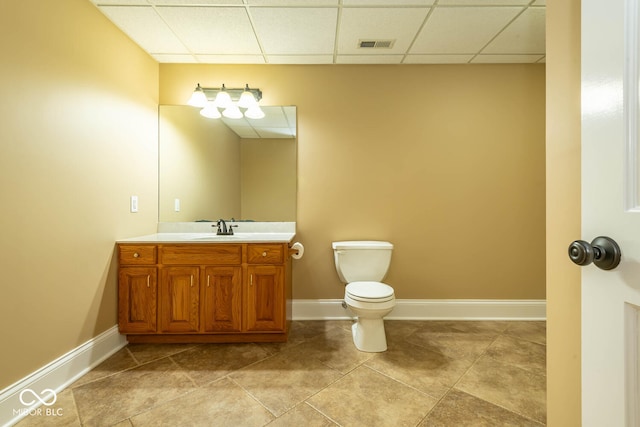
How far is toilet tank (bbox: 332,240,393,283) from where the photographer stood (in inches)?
86.7

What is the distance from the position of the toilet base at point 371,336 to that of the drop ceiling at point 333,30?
213cm

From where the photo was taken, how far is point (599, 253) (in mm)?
531

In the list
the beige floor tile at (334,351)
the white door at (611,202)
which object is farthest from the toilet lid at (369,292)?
the white door at (611,202)

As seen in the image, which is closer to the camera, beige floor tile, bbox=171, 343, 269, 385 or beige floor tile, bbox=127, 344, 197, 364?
beige floor tile, bbox=171, 343, 269, 385

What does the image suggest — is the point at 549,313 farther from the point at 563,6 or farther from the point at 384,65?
the point at 384,65

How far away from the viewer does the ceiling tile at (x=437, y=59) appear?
2.30 meters

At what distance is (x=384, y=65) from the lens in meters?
2.43

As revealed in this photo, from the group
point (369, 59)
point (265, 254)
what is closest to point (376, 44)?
point (369, 59)

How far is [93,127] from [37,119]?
34 cm

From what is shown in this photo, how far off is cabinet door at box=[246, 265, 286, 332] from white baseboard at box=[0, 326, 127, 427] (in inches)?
37.5

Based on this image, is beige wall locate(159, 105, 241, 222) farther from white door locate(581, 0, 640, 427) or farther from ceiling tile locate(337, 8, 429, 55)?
white door locate(581, 0, 640, 427)

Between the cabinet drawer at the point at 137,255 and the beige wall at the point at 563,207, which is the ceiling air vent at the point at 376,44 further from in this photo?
the cabinet drawer at the point at 137,255

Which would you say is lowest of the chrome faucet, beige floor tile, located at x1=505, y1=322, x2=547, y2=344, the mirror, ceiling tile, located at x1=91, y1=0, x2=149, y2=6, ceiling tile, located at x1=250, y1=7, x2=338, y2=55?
beige floor tile, located at x1=505, y1=322, x2=547, y2=344

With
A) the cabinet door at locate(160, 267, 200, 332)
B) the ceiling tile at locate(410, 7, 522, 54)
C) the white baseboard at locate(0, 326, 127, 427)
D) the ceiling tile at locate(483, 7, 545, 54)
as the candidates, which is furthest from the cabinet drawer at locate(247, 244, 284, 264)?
the ceiling tile at locate(483, 7, 545, 54)
